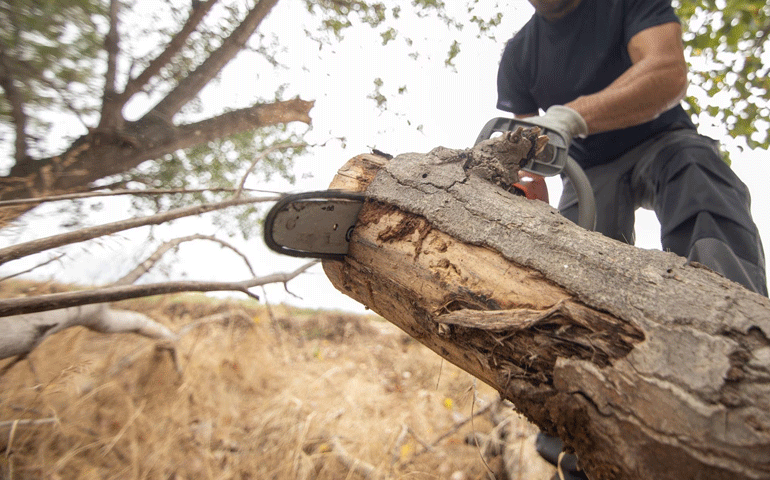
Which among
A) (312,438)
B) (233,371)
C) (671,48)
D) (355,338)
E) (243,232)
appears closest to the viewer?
(671,48)

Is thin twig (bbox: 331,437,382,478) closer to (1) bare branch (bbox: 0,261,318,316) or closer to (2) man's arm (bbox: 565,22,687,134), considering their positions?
(1) bare branch (bbox: 0,261,318,316)

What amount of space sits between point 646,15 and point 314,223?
5.57 ft

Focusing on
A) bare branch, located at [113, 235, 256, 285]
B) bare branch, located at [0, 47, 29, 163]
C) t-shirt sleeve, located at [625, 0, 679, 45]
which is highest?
t-shirt sleeve, located at [625, 0, 679, 45]

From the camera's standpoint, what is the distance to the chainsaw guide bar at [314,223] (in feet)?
2.89

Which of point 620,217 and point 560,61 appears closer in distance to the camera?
point 620,217

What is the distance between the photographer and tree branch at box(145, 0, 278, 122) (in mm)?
2947

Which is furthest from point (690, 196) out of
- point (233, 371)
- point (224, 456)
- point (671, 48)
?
point (233, 371)

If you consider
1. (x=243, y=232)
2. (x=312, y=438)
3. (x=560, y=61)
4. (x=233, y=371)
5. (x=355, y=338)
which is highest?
(x=560, y=61)

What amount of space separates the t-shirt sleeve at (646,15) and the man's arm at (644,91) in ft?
0.16

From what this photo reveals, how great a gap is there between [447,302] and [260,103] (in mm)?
2848

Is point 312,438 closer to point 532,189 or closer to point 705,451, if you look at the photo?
point 532,189

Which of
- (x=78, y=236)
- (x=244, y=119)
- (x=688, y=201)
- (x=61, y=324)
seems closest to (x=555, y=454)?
(x=688, y=201)

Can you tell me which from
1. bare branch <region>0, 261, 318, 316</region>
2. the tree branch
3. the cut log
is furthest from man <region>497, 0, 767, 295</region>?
the tree branch

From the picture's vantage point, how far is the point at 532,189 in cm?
143
